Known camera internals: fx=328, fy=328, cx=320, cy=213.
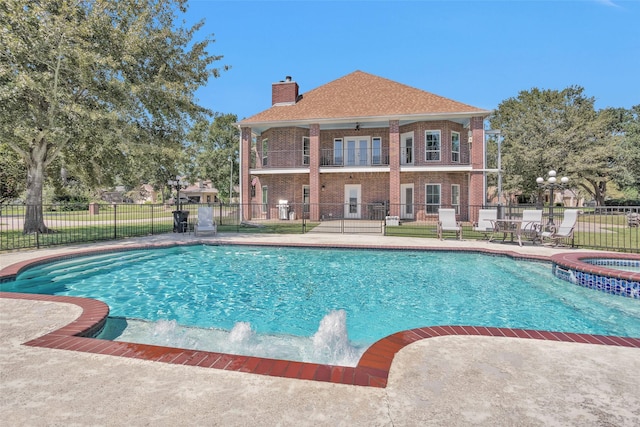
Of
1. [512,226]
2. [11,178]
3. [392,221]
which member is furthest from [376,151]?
[11,178]

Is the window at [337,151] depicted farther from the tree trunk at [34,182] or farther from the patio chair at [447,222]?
the tree trunk at [34,182]

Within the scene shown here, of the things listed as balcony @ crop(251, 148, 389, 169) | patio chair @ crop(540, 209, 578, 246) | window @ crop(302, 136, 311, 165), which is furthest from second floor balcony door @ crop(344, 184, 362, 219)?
patio chair @ crop(540, 209, 578, 246)

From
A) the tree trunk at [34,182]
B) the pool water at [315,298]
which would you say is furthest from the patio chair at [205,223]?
the tree trunk at [34,182]

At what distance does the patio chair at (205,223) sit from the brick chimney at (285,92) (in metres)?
12.5

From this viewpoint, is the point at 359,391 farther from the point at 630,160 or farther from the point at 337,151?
the point at 630,160

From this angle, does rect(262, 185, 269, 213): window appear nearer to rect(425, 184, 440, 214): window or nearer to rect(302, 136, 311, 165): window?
rect(302, 136, 311, 165): window

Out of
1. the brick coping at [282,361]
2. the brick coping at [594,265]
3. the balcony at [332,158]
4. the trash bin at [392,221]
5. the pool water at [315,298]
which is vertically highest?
the balcony at [332,158]

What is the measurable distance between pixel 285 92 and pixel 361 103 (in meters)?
5.74

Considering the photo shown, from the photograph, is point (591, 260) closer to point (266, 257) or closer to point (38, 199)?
point (266, 257)

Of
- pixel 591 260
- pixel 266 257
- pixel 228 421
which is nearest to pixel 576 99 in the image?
pixel 591 260

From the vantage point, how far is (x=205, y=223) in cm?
1417

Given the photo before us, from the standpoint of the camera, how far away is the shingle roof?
2022 cm

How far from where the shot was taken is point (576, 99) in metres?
39.9

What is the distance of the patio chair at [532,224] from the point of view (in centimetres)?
1085
